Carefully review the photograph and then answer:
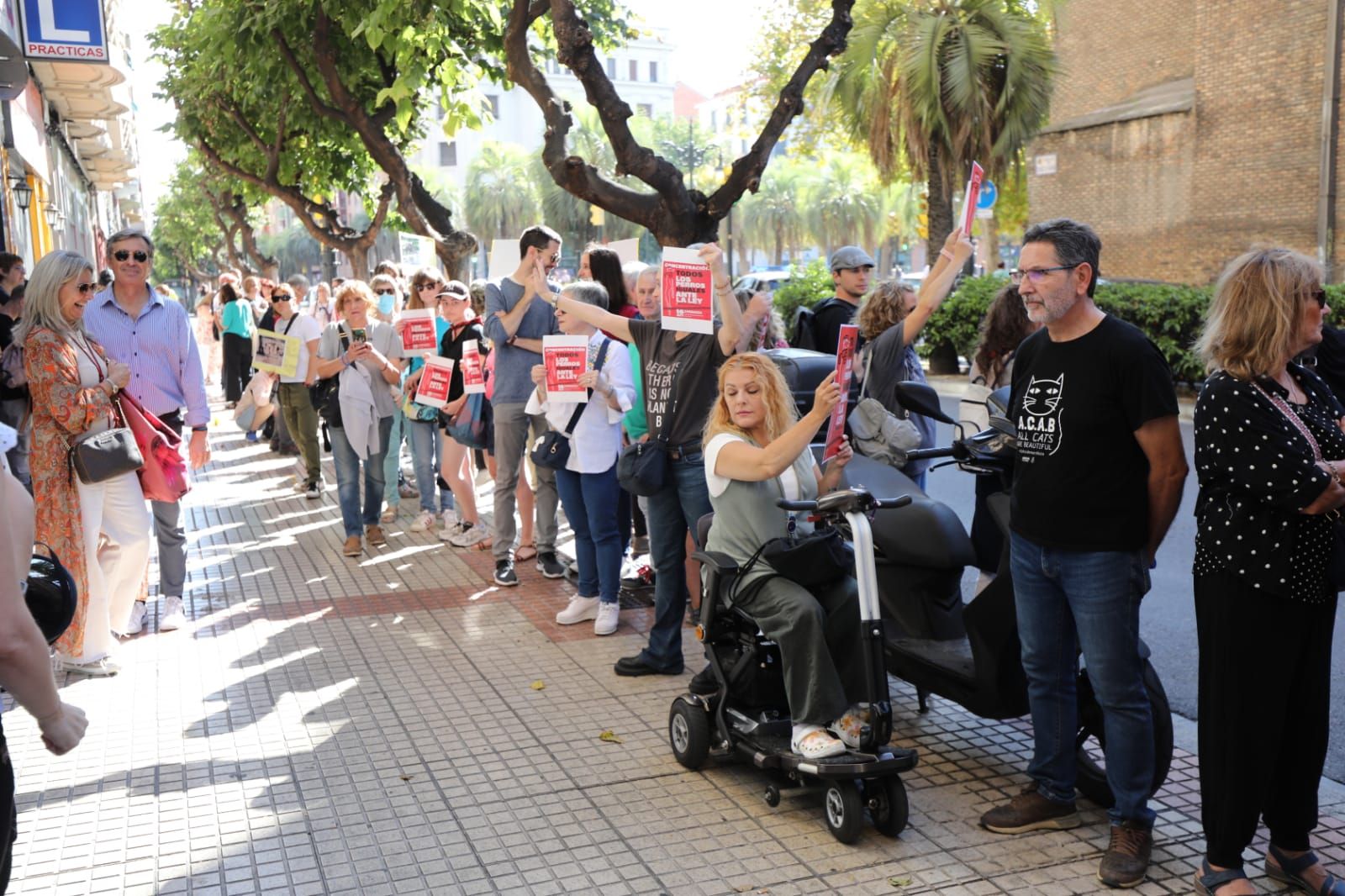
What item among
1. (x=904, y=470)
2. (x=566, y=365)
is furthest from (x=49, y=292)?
(x=904, y=470)

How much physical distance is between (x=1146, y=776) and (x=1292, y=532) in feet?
3.07

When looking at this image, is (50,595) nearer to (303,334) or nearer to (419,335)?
(419,335)

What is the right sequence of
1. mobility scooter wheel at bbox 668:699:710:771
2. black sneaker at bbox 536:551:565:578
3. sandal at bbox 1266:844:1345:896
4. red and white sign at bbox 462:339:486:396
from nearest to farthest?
sandal at bbox 1266:844:1345:896, mobility scooter wheel at bbox 668:699:710:771, black sneaker at bbox 536:551:565:578, red and white sign at bbox 462:339:486:396

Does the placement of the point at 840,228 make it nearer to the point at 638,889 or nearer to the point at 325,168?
the point at 325,168

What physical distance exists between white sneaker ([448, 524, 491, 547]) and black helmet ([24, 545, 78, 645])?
666 cm

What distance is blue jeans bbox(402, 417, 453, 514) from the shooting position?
32.5 ft

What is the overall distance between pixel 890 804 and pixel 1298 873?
119 cm

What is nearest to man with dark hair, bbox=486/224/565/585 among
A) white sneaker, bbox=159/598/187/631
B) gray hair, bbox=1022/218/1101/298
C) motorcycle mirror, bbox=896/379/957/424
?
white sneaker, bbox=159/598/187/631

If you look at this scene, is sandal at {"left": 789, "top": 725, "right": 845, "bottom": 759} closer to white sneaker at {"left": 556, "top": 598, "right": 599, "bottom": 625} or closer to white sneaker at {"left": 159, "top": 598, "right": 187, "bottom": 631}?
white sneaker at {"left": 556, "top": 598, "right": 599, "bottom": 625}

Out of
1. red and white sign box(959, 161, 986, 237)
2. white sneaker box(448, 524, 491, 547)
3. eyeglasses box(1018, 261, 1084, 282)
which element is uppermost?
red and white sign box(959, 161, 986, 237)

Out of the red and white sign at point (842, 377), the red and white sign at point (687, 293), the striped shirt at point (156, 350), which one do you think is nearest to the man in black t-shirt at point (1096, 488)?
the red and white sign at point (842, 377)

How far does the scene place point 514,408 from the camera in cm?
812

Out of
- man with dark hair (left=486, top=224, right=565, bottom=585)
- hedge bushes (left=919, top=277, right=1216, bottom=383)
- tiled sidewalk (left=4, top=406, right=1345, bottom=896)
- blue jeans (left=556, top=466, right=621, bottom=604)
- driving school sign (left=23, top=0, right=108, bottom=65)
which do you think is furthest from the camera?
hedge bushes (left=919, top=277, right=1216, bottom=383)

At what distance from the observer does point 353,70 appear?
45.3 feet
